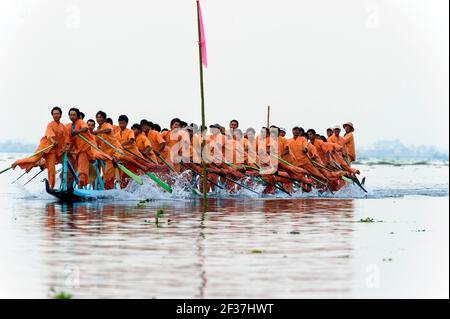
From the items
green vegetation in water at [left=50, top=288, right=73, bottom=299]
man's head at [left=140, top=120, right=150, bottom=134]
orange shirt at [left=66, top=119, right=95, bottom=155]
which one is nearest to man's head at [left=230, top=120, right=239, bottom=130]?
man's head at [left=140, top=120, right=150, bottom=134]

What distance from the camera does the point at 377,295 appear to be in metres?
13.3

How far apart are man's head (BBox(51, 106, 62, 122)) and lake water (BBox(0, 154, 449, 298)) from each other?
6.11ft

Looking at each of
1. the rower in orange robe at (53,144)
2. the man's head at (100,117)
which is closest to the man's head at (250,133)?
the man's head at (100,117)

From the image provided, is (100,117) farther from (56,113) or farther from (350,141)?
(350,141)

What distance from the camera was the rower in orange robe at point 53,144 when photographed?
83.9ft

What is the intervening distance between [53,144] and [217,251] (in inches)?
396

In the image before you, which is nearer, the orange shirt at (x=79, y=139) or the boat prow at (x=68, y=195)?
the boat prow at (x=68, y=195)

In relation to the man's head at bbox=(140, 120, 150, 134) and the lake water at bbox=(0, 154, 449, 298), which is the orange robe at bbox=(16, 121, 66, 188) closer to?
the lake water at bbox=(0, 154, 449, 298)

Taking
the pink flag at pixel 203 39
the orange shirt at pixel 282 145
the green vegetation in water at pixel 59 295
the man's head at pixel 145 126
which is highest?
the pink flag at pixel 203 39

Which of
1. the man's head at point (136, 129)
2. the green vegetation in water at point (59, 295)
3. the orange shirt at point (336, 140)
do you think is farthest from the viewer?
the orange shirt at point (336, 140)

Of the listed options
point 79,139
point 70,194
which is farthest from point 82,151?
point 70,194

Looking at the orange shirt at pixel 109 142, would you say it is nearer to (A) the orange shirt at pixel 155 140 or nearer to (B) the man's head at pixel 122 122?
(B) the man's head at pixel 122 122

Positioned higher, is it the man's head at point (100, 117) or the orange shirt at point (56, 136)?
the man's head at point (100, 117)

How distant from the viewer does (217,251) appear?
16297 mm
